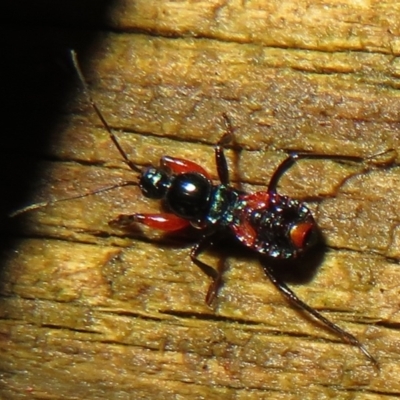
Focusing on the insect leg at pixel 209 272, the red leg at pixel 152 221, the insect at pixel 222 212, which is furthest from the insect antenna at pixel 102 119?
the insect leg at pixel 209 272

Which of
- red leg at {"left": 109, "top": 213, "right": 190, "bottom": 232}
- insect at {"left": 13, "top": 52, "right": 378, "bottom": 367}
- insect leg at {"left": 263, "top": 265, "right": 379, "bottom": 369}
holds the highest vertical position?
insect at {"left": 13, "top": 52, "right": 378, "bottom": 367}

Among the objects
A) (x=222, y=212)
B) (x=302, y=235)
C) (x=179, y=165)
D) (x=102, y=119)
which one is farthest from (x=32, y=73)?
(x=302, y=235)

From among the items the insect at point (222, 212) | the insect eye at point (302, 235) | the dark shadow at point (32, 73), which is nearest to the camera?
the insect eye at point (302, 235)

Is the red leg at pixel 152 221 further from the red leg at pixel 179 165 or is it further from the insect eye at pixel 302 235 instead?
the insect eye at pixel 302 235

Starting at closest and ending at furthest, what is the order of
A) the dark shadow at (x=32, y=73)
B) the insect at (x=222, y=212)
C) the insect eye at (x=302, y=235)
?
the insect eye at (x=302, y=235)
the insect at (x=222, y=212)
the dark shadow at (x=32, y=73)

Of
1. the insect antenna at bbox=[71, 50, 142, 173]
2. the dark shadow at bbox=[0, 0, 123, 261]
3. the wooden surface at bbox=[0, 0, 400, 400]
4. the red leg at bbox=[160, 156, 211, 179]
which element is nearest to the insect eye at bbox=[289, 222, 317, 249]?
the wooden surface at bbox=[0, 0, 400, 400]

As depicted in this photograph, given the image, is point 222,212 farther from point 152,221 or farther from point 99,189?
point 99,189

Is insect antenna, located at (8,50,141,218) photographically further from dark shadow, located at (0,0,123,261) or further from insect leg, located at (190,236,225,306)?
insect leg, located at (190,236,225,306)
